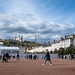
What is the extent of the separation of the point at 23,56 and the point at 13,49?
12421 mm

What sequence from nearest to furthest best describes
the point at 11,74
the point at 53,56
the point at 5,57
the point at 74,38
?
1. the point at 11,74
2. the point at 5,57
3. the point at 53,56
4. the point at 74,38

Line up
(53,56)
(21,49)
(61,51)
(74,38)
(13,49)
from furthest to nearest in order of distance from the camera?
(21,49), (74,38), (13,49), (61,51), (53,56)

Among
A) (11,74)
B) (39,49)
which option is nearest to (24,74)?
(11,74)

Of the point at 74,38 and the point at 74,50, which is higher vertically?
the point at 74,38

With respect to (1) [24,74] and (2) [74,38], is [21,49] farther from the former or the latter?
(1) [24,74]

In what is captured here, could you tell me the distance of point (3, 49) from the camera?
7788 centimetres

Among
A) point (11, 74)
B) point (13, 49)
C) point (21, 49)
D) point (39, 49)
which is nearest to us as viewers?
point (11, 74)

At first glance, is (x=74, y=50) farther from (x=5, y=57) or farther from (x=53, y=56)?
(x=5, y=57)

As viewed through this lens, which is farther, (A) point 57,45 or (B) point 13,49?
(A) point 57,45

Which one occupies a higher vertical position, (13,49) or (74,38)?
(74,38)

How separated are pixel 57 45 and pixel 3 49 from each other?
43.9 m

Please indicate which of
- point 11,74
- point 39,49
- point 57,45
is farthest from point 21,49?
point 11,74

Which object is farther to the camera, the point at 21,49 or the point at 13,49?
the point at 21,49

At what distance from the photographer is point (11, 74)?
10.5 metres
